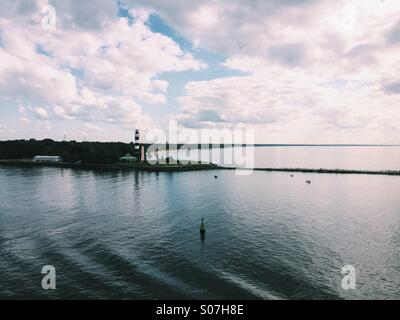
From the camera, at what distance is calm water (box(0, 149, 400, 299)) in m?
35.0

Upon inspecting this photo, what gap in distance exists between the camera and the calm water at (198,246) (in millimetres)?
34969

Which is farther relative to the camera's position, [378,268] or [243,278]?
[378,268]

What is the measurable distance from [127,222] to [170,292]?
32.8 metres

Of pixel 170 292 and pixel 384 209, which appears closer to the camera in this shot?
pixel 170 292

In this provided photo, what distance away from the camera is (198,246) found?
1928 inches

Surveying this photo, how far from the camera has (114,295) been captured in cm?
3288

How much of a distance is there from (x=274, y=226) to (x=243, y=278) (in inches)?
994
